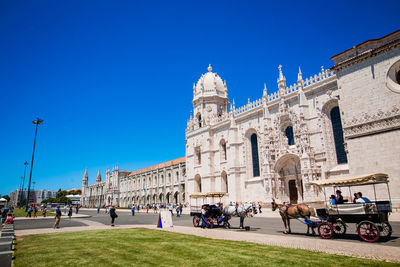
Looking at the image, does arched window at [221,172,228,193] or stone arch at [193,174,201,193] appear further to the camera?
stone arch at [193,174,201,193]

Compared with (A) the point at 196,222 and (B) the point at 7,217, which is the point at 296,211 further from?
(B) the point at 7,217

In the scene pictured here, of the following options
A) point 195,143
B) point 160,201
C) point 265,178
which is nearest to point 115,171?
point 160,201

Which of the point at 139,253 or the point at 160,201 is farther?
the point at 160,201

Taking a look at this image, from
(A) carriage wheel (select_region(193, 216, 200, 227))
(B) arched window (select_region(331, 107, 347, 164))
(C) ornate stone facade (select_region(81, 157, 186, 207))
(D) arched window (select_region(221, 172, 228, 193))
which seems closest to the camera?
(A) carriage wheel (select_region(193, 216, 200, 227))

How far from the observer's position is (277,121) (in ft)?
107

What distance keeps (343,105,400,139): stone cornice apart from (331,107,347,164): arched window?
534 centimetres

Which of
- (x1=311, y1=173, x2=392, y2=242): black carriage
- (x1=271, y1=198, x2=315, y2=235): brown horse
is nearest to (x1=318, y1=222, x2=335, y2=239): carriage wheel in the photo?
(x1=311, y1=173, x2=392, y2=242): black carriage

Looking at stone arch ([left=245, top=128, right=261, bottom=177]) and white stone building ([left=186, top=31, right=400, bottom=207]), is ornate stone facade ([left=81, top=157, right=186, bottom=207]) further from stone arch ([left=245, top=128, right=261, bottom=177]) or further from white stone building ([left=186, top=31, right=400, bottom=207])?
stone arch ([left=245, top=128, right=261, bottom=177])

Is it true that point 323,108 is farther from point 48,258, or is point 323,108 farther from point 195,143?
point 48,258

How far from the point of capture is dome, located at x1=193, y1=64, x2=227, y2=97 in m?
47.8

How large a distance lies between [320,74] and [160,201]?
160 feet

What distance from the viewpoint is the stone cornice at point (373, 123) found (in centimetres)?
1928

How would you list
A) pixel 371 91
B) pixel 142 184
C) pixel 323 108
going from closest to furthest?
pixel 371 91, pixel 323 108, pixel 142 184

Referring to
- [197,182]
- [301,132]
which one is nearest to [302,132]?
[301,132]
